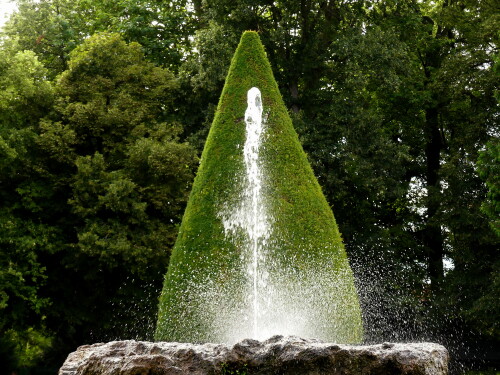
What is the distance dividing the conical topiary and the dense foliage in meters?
6.46

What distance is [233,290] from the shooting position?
10.1 meters

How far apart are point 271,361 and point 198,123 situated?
15.5m

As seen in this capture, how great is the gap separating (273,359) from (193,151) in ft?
42.1

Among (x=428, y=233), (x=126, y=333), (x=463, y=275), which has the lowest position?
(x=126, y=333)

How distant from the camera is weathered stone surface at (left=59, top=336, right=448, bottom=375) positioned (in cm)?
544

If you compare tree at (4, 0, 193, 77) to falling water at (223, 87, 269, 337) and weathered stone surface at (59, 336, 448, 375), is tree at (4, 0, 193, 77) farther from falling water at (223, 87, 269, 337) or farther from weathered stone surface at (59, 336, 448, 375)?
weathered stone surface at (59, 336, 448, 375)

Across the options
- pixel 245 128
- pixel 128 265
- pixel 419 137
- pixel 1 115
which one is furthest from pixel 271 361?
pixel 419 137

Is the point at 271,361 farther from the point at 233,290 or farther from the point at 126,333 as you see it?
the point at 126,333

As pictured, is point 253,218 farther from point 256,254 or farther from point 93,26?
point 93,26

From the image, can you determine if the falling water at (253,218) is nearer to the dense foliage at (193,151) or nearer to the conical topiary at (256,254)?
Answer: the conical topiary at (256,254)

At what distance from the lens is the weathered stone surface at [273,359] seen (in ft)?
17.9

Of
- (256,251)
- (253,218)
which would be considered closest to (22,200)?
(253,218)

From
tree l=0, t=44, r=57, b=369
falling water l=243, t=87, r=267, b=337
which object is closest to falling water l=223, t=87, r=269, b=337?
falling water l=243, t=87, r=267, b=337

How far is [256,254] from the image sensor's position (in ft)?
34.0
